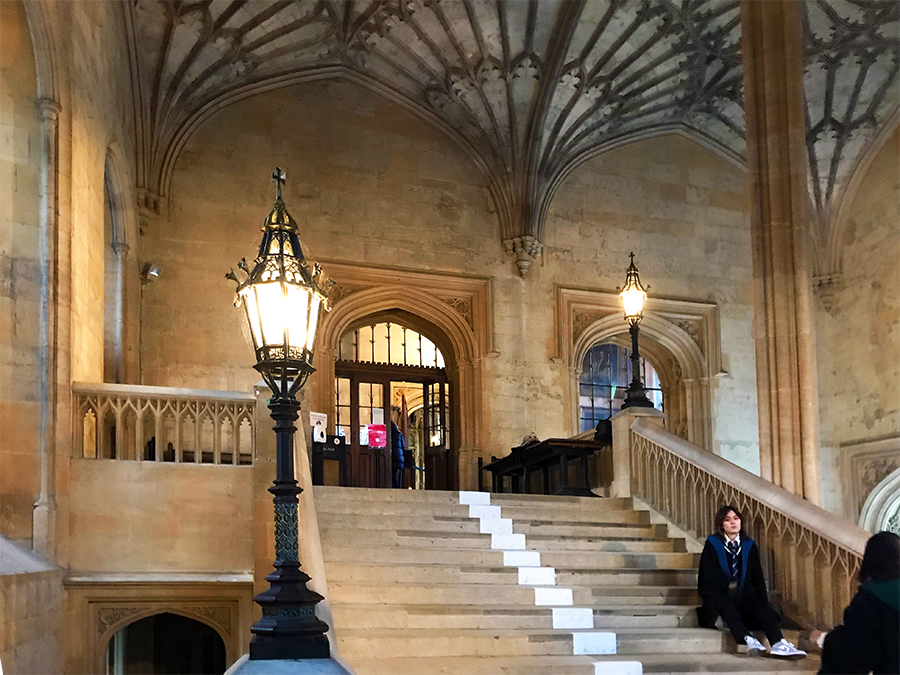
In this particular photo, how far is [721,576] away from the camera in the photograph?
6.69 m

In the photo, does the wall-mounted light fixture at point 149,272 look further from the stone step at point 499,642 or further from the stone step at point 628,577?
the stone step at point 499,642

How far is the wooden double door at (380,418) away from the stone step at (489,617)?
7085 mm

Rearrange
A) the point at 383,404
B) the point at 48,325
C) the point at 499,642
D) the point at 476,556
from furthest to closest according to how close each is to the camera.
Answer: the point at 383,404 → the point at 48,325 → the point at 476,556 → the point at 499,642

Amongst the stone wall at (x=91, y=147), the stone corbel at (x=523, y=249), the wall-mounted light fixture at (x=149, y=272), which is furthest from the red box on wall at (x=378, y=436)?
the stone wall at (x=91, y=147)

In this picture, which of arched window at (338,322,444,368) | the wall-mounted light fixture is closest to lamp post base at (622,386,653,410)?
arched window at (338,322,444,368)

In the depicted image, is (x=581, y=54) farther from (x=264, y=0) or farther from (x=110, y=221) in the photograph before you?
(x=110, y=221)

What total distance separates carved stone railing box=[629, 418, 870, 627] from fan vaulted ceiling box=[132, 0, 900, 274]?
19.2ft

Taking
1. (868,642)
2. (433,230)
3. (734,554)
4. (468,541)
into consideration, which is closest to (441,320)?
(433,230)

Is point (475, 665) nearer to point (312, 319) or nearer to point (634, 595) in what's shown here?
point (634, 595)

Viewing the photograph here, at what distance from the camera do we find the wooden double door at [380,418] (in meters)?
14.0

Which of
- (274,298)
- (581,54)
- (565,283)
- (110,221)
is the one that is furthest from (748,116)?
(110,221)

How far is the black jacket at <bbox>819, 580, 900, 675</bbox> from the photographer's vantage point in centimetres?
288

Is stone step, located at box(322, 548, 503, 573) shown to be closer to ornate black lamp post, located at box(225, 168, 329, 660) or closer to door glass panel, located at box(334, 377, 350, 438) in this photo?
ornate black lamp post, located at box(225, 168, 329, 660)

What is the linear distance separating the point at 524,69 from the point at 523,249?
2413mm
